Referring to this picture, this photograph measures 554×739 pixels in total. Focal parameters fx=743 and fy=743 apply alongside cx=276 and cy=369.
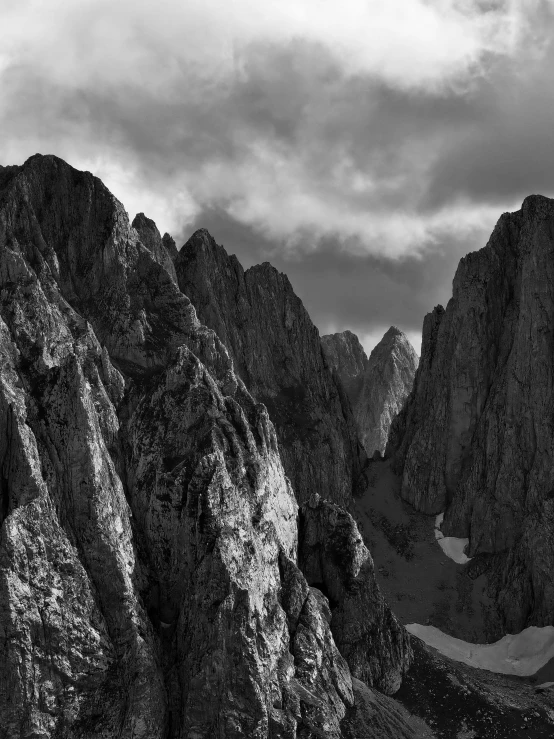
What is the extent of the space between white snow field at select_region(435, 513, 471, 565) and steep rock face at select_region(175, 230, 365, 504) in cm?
1689

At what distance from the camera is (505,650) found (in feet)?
300

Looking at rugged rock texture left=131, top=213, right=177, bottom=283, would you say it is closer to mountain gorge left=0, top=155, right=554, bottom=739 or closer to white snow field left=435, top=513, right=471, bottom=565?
mountain gorge left=0, top=155, right=554, bottom=739

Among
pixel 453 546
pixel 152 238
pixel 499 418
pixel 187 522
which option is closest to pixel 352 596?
pixel 187 522

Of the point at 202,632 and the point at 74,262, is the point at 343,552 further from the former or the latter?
the point at 74,262

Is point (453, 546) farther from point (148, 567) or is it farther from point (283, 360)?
point (148, 567)

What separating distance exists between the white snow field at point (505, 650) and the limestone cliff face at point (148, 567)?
56.2 ft

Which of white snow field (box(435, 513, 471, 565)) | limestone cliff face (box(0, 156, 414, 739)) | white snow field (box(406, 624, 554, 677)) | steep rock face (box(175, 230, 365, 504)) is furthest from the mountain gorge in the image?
white snow field (box(406, 624, 554, 677))

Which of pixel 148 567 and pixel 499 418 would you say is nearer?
pixel 148 567

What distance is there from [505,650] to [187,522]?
49054 mm

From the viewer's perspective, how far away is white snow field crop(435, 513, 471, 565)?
109 m

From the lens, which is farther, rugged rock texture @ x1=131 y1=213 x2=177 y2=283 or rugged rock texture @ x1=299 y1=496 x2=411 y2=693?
rugged rock texture @ x1=131 y1=213 x2=177 y2=283

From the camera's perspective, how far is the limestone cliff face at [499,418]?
9850 centimetres

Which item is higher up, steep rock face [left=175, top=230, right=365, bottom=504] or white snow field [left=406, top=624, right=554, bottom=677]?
steep rock face [left=175, top=230, right=365, bottom=504]

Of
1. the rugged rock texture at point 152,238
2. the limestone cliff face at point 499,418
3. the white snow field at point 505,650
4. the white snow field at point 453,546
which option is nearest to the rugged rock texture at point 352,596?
the white snow field at point 505,650
